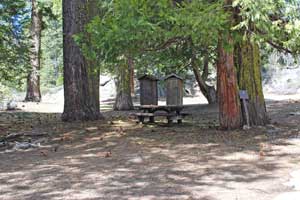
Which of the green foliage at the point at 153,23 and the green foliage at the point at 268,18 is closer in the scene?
the green foliage at the point at 268,18

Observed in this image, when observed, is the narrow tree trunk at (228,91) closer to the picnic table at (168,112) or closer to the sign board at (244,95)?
the sign board at (244,95)

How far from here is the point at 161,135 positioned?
28.1 ft

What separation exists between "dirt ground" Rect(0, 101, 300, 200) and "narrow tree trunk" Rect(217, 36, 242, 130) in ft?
1.37

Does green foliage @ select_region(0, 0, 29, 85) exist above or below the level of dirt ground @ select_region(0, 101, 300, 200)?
above

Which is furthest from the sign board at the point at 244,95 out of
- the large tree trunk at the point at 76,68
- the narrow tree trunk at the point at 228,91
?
the large tree trunk at the point at 76,68

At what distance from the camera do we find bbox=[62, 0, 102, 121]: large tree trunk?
1112cm

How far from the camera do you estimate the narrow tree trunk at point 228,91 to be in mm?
8461

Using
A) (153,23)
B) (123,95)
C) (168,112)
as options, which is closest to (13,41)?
(168,112)

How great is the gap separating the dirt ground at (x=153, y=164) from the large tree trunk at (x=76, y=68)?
73.2 inches

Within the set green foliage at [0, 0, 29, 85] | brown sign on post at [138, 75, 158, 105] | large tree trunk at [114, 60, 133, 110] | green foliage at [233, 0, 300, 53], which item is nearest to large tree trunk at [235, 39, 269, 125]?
green foliage at [233, 0, 300, 53]

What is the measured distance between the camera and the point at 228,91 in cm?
852

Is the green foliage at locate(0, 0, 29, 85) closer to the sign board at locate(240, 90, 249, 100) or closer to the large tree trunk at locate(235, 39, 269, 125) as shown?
the large tree trunk at locate(235, 39, 269, 125)

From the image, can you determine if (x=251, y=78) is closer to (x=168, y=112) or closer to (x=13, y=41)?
(x=168, y=112)

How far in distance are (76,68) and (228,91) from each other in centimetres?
459
